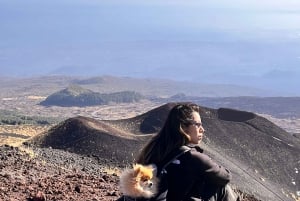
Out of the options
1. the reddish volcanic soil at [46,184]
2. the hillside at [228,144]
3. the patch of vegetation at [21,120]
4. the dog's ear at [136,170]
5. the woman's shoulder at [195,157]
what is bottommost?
the patch of vegetation at [21,120]

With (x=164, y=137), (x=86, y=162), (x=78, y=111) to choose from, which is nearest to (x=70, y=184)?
(x=164, y=137)

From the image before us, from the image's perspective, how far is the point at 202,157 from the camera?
6012 mm

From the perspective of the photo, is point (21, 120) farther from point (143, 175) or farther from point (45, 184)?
point (143, 175)

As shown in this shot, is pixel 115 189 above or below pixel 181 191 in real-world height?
below

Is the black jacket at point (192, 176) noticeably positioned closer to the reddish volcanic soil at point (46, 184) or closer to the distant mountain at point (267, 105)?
the reddish volcanic soil at point (46, 184)

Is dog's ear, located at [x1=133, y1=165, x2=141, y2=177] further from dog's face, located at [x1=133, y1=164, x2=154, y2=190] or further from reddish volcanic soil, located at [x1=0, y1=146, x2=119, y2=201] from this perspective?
reddish volcanic soil, located at [x1=0, y1=146, x2=119, y2=201]

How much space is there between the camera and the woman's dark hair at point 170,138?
6090mm

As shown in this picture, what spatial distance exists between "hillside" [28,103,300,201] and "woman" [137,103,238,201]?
35.3 ft

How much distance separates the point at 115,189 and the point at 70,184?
751mm

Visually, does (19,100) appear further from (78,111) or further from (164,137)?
(164,137)

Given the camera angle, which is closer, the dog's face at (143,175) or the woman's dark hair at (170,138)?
the dog's face at (143,175)

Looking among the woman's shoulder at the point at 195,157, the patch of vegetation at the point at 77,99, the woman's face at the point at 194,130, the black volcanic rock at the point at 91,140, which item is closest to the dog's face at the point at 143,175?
the woman's shoulder at the point at 195,157

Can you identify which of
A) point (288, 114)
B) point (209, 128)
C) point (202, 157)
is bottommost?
point (288, 114)

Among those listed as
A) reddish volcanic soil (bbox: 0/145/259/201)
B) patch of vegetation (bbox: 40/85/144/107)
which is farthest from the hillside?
patch of vegetation (bbox: 40/85/144/107)
